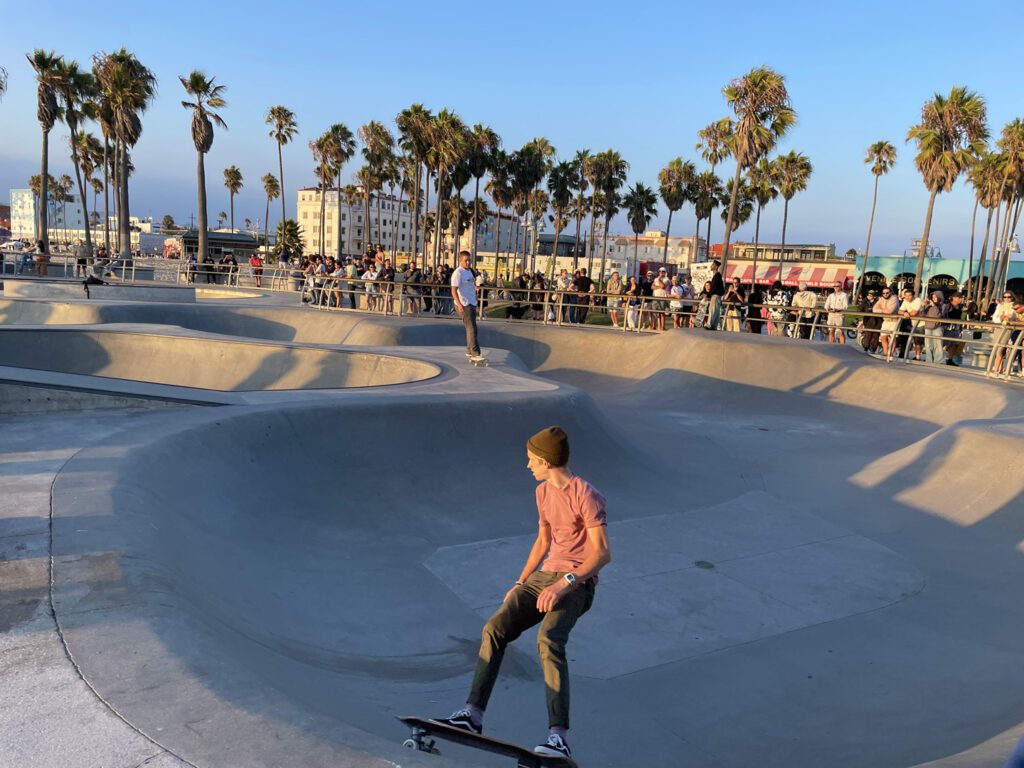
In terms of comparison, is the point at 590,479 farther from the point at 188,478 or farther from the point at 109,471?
the point at 109,471

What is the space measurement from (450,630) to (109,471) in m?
3.01

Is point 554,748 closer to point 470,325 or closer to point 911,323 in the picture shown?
point 470,325

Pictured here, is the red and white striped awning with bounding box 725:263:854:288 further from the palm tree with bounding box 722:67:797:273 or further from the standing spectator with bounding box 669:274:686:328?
the standing spectator with bounding box 669:274:686:328

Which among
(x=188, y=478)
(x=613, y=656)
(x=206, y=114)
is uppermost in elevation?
(x=206, y=114)

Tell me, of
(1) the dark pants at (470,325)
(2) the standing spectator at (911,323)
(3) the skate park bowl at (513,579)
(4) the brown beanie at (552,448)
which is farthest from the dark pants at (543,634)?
(2) the standing spectator at (911,323)

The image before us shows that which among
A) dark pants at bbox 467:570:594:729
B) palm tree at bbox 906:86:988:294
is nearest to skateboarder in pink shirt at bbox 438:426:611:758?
dark pants at bbox 467:570:594:729

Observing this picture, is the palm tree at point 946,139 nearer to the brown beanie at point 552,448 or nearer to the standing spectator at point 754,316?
the standing spectator at point 754,316

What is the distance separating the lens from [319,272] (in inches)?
1097

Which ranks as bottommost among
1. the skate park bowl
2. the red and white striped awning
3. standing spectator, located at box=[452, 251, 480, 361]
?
the skate park bowl

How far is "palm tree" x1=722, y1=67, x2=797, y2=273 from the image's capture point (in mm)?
35531

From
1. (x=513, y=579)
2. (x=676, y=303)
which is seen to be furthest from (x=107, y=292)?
(x=513, y=579)

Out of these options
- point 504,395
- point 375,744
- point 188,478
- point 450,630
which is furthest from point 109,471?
point 504,395

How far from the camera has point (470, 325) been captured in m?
12.5

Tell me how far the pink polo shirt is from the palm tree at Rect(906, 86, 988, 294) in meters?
44.9
